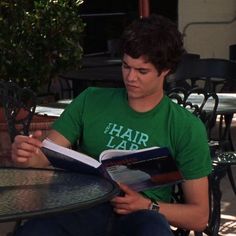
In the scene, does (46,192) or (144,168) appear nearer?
(46,192)

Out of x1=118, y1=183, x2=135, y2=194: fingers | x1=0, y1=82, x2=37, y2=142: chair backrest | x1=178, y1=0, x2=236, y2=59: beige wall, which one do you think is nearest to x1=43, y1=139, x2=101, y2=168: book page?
x1=118, y1=183, x2=135, y2=194: fingers

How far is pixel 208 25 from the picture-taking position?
9859 millimetres

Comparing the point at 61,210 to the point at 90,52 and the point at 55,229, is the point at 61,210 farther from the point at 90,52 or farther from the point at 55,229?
the point at 90,52

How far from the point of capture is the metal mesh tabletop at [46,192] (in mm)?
2227

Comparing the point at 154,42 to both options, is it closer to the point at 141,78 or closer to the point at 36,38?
the point at 141,78

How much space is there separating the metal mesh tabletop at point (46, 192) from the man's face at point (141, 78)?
0.36 meters

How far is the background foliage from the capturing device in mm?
5504

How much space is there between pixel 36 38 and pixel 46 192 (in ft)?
10.5

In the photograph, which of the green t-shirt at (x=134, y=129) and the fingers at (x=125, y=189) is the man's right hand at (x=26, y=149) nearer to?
the green t-shirt at (x=134, y=129)

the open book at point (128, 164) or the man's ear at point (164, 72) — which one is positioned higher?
the man's ear at point (164, 72)

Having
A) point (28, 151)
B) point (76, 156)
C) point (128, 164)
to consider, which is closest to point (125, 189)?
point (128, 164)

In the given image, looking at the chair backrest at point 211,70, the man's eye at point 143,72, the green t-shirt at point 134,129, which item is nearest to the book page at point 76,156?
the green t-shirt at point 134,129

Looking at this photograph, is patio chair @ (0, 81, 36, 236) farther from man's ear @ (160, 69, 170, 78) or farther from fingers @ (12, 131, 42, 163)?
man's ear @ (160, 69, 170, 78)

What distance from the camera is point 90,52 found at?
1012 cm
